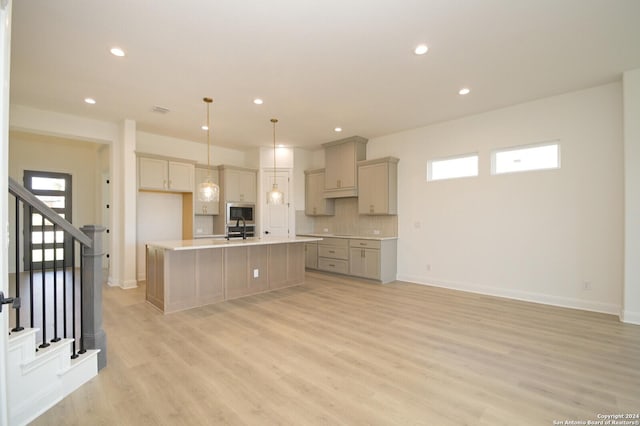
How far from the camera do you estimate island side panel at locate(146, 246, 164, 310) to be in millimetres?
4043

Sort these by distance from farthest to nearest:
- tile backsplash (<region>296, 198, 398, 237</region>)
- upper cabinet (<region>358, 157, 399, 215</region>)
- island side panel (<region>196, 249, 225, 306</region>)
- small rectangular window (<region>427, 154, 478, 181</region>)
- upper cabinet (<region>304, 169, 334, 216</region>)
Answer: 1. upper cabinet (<region>304, 169, 334, 216</region>)
2. tile backsplash (<region>296, 198, 398, 237</region>)
3. upper cabinet (<region>358, 157, 399, 215</region>)
4. small rectangular window (<region>427, 154, 478, 181</region>)
5. island side panel (<region>196, 249, 225, 306</region>)

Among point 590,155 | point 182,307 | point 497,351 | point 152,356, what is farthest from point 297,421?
point 590,155

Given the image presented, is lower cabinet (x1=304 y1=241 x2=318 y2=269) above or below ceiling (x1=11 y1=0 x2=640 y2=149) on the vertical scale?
below

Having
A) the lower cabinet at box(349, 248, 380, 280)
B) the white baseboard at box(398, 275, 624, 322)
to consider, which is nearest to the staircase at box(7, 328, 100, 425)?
the lower cabinet at box(349, 248, 380, 280)

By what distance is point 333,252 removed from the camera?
6.67 metres

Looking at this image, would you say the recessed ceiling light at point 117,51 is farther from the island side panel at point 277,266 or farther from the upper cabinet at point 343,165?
the upper cabinet at point 343,165

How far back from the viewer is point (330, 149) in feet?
22.9

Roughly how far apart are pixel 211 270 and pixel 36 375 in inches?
96.2

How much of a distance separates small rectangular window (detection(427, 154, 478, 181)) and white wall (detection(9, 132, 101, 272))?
24.2 ft

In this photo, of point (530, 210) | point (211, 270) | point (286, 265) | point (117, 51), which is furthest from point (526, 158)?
point (117, 51)

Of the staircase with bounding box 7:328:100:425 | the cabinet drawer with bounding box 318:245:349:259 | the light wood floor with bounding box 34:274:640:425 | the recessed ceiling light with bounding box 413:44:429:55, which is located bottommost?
the light wood floor with bounding box 34:274:640:425

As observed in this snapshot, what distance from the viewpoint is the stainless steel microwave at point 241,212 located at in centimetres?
681

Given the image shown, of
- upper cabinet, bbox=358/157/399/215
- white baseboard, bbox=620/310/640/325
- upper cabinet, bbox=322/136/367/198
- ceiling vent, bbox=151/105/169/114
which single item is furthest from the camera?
upper cabinet, bbox=322/136/367/198

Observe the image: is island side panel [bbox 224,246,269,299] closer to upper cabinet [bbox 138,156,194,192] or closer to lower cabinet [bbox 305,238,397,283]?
lower cabinet [bbox 305,238,397,283]
